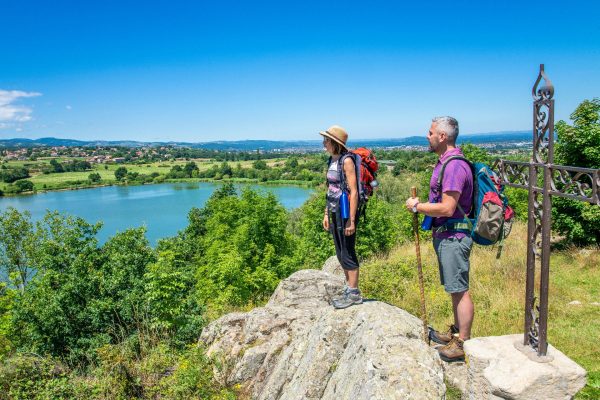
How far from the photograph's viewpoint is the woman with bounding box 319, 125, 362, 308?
3.93 meters

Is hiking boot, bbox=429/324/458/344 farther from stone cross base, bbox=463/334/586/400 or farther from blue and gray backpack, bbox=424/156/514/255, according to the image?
blue and gray backpack, bbox=424/156/514/255

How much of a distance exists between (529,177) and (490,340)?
1.28 metres

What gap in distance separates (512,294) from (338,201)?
4.15 m

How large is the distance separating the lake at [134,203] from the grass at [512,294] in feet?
137

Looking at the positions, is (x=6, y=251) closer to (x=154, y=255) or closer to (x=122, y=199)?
(x=154, y=255)

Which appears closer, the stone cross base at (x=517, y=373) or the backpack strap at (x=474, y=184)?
the stone cross base at (x=517, y=373)

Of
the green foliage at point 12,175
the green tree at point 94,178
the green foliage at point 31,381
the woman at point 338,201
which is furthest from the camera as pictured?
the green tree at point 94,178

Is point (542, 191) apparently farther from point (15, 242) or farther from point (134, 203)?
point (134, 203)

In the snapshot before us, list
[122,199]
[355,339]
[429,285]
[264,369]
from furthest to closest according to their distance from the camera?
[122,199] → [429,285] → [264,369] → [355,339]

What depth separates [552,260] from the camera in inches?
376

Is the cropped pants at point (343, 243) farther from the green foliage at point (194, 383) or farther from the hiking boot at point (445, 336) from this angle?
the green foliage at point (194, 383)

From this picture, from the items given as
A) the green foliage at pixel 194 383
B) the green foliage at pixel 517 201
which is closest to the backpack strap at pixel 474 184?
the green foliage at pixel 194 383

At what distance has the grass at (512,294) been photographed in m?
4.76

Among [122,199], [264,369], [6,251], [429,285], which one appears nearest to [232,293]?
[429,285]
